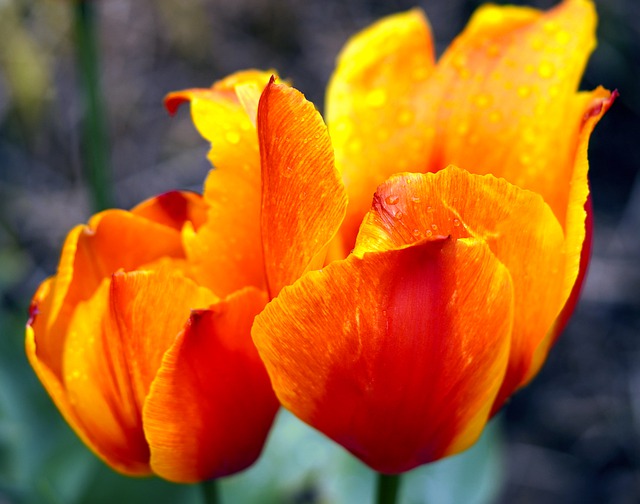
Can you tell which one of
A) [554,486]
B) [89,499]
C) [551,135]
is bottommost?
[554,486]

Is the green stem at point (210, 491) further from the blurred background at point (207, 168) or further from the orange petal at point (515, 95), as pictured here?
the blurred background at point (207, 168)

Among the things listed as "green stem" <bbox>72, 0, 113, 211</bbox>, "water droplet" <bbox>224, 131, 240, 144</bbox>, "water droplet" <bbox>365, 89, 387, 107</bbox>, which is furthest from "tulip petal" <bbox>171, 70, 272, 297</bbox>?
"green stem" <bbox>72, 0, 113, 211</bbox>

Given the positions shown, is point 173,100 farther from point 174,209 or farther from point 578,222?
point 578,222

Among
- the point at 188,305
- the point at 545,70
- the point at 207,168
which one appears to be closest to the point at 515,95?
the point at 545,70

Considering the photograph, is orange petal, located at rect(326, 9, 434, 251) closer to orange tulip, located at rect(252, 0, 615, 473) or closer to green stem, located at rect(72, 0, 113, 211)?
orange tulip, located at rect(252, 0, 615, 473)

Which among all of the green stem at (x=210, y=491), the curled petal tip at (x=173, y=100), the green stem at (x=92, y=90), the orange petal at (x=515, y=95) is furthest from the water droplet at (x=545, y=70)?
the green stem at (x=92, y=90)

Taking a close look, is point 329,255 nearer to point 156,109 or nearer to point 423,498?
point 423,498

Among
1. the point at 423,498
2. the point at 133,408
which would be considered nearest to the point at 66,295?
the point at 133,408
